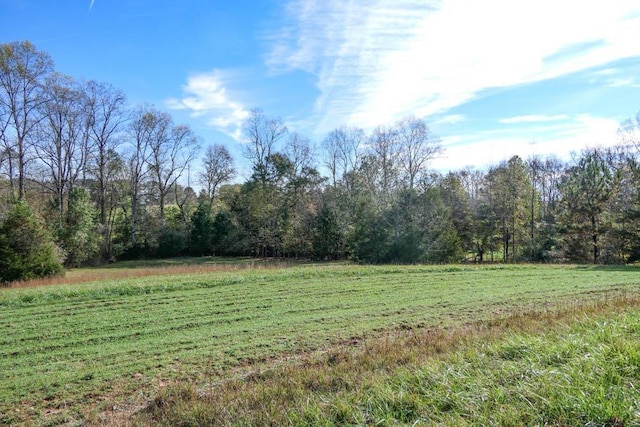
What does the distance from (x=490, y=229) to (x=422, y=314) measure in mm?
29953

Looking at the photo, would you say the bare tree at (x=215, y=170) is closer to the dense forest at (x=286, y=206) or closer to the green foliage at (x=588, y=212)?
the dense forest at (x=286, y=206)

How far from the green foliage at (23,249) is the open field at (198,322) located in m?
9.02

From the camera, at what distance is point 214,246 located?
42156 mm

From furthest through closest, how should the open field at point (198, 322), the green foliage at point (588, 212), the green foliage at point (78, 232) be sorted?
the green foliage at point (78, 232) < the green foliage at point (588, 212) < the open field at point (198, 322)

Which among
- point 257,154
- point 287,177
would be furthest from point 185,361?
point 257,154

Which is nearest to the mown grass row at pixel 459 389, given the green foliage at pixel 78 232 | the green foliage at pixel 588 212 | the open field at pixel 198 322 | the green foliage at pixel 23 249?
the open field at pixel 198 322

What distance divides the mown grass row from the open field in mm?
1148

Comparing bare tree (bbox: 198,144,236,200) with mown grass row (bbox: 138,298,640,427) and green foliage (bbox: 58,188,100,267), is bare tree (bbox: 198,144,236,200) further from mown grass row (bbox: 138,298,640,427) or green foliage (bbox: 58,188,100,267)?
mown grass row (bbox: 138,298,640,427)

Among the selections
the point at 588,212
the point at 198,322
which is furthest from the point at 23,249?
the point at 588,212

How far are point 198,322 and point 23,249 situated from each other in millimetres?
17658

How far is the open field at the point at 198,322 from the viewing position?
5.08m

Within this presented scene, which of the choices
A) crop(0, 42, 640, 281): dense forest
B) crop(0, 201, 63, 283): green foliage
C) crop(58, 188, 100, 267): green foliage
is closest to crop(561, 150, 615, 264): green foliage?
crop(0, 42, 640, 281): dense forest

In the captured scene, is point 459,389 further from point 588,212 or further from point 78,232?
point 78,232

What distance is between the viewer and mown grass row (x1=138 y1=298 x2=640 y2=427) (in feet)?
8.56
